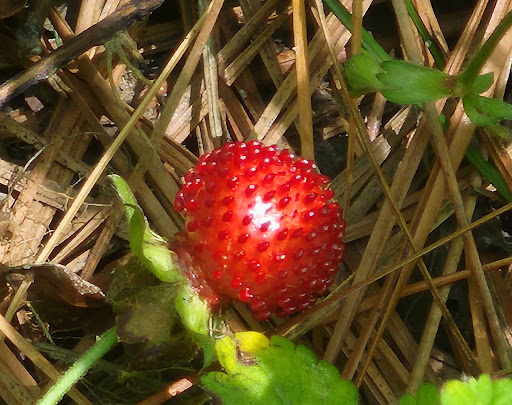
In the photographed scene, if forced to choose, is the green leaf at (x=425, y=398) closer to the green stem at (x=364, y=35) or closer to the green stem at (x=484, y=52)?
the green stem at (x=484, y=52)

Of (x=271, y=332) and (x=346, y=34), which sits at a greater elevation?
(x=346, y=34)

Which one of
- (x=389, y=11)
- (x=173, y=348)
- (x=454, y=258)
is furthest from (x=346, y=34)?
(x=173, y=348)

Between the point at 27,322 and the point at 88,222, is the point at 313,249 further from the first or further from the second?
the point at 27,322

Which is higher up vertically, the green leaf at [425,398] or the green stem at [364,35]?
the green stem at [364,35]

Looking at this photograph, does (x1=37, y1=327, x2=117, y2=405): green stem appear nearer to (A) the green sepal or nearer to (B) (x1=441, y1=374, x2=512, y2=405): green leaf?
(A) the green sepal

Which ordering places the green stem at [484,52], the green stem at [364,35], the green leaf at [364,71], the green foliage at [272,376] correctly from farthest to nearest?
the green stem at [364,35] → the green leaf at [364,71] → the green stem at [484,52] → the green foliage at [272,376]

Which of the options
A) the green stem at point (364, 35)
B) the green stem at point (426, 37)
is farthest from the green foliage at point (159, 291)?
the green stem at point (426, 37)

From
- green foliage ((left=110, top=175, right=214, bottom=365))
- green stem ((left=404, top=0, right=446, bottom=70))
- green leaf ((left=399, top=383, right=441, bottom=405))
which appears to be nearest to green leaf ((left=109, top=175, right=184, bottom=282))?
green foliage ((left=110, top=175, right=214, bottom=365))

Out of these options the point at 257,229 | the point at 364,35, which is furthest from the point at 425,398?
the point at 364,35
